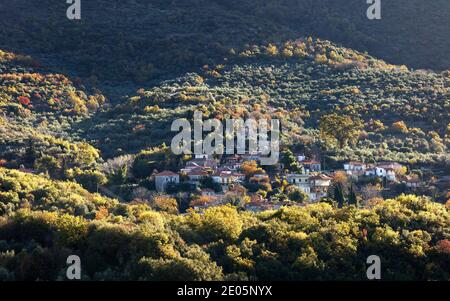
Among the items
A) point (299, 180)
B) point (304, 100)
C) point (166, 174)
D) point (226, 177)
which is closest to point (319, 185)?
point (299, 180)

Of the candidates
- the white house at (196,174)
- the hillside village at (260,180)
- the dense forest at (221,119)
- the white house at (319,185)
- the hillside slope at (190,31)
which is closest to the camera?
the dense forest at (221,119)

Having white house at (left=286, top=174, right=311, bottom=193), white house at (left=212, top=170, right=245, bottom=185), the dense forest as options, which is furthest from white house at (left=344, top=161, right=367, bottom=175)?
white house at (left=212, top=170, right=245, bottom=185)

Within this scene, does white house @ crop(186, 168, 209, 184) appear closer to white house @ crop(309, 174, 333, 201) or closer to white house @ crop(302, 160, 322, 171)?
white house @ crop(309, 174, 333, 201)

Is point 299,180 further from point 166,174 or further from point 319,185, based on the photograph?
point 166,174

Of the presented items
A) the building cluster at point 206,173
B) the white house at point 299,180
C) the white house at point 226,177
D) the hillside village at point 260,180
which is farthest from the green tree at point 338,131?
the white house at point 226,177

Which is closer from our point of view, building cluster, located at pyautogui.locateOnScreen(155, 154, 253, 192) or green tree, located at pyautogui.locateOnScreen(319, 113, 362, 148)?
building cluster, located at pyautogui.locateOnScreen(155, 154, 253, 192)

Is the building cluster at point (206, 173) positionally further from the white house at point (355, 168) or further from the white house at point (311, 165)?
the white house at point (355, 168)

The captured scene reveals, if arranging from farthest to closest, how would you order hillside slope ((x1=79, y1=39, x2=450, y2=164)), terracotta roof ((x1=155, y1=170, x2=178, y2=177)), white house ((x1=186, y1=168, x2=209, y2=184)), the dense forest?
hillside slope ((x1=79, y1=39, x2=450, y2=164)), white house ((x1=186, y1=168, x2=209, y2=184)), terracotta roof ((x1=155, y1=170, x2=178, y2=177)), the dense forest

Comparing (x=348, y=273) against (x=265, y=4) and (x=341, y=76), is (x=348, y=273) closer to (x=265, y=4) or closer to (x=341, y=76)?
(x=341, y=76)

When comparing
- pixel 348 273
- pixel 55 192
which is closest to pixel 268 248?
pixel 348 273
